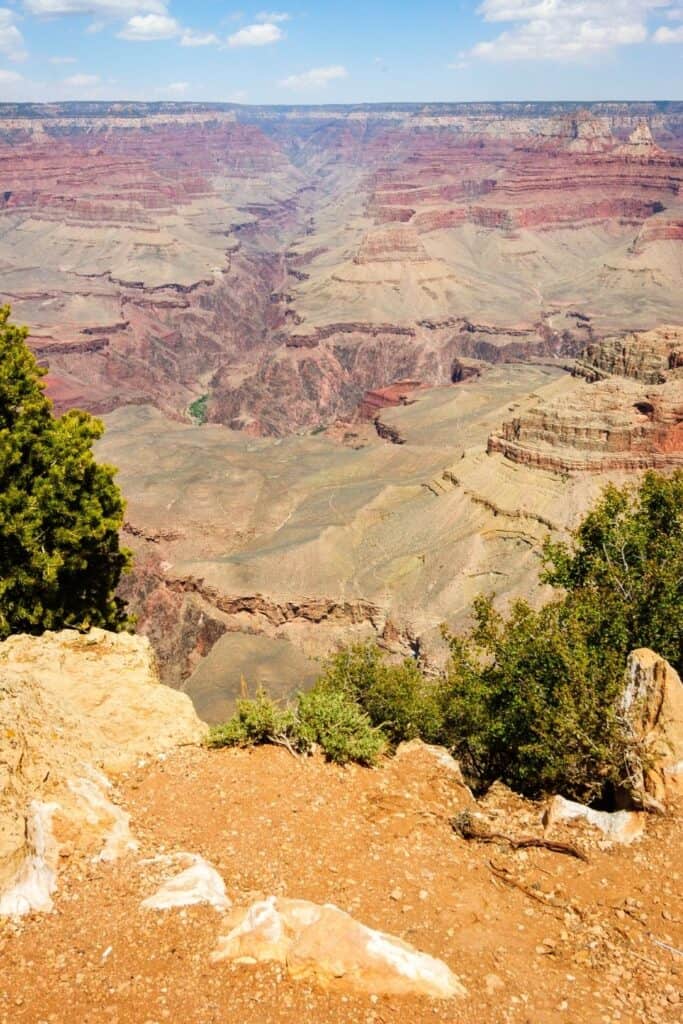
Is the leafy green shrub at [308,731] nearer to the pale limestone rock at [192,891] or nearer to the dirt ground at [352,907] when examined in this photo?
the dirt ground at [352,907]

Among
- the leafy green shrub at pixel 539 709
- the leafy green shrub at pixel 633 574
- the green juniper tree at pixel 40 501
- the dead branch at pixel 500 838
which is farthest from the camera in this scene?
the green juniper tree at pixel 40 501

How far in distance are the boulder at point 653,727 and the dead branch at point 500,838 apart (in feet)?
5.98

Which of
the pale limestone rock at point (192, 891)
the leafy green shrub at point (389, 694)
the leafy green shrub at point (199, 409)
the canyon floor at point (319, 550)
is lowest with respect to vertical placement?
the leafy green shrub at point (199, 409)

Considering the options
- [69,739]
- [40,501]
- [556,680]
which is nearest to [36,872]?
[69,739]

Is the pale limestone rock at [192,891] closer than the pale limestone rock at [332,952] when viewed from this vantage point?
No

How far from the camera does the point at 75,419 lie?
90.8ft

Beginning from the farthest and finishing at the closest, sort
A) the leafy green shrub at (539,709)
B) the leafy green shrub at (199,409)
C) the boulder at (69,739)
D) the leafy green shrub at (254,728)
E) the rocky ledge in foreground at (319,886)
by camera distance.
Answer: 1. the leafy green shrub at (199,409)
2. the leafy green shrub at (254,728)
3. the leafy green shrub at (539,709)
4. the boulder at (69,739)
5. the rocky ledge in foreground at (319,886)

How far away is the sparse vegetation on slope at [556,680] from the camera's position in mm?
17453

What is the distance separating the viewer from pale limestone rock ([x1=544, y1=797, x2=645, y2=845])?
1465cm

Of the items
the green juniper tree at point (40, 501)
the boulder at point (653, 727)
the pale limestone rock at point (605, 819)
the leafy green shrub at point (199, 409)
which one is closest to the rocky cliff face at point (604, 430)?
the green juniper tree at point (40, 501)

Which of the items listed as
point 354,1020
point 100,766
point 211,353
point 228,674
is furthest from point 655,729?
point 211,353

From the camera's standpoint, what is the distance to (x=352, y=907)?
41.1 ft

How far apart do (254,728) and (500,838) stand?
572cm

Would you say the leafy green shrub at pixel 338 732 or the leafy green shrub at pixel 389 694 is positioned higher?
the leafy green shrub at pixel 338 732
